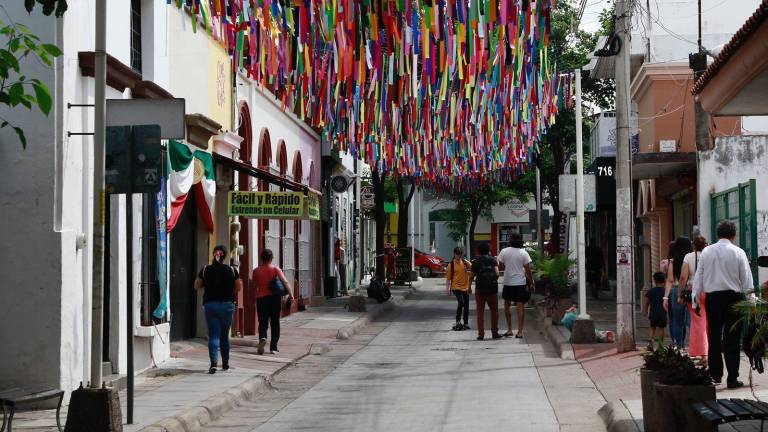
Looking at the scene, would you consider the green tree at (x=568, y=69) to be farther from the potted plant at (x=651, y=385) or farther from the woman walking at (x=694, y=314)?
the potted plant at (x=651, y=385)

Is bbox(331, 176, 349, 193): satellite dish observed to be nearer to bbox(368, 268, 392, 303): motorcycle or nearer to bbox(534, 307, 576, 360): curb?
bbox(368, 268, 392, 303): motorcycle

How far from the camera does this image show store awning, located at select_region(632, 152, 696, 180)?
25.1 meters

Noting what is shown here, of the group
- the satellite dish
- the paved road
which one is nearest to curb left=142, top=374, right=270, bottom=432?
the paved road

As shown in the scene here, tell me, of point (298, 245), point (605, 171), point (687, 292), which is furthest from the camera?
point (605, 171)

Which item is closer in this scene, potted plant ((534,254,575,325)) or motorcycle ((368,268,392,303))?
potted plant ((534,254,575,325))

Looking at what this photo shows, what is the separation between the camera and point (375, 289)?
34.7m

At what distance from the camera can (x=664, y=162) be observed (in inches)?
1000

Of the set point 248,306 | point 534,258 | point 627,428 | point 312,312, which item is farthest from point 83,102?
point 534,258

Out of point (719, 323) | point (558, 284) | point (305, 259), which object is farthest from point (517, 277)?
point (305, 259)

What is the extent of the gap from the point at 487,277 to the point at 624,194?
4.65 meters

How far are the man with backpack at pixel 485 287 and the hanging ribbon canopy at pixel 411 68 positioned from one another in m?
2.61

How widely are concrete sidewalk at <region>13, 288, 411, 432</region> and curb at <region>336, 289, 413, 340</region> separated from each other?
1.4 inches

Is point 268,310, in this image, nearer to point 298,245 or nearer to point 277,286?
point 277,286

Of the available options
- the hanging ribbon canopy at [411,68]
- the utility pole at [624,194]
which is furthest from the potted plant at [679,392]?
the utility pole at [624,194]
